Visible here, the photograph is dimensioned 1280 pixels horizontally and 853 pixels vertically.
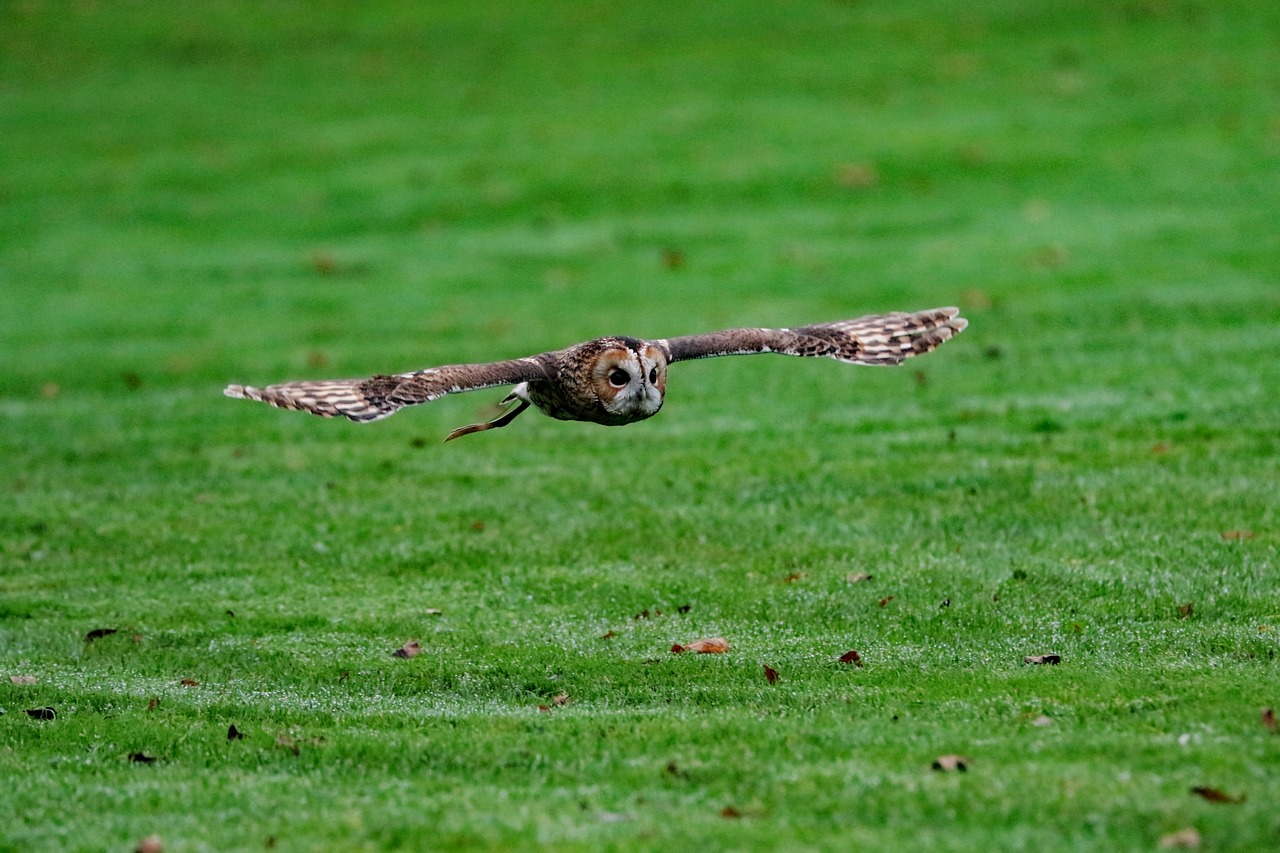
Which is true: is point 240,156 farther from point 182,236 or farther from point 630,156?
point 630,156

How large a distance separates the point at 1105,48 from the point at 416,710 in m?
28.5

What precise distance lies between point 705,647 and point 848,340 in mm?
2641

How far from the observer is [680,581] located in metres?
11.4

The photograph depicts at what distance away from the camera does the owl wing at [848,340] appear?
34.9 ft

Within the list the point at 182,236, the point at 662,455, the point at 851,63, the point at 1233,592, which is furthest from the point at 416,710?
the point at 851,63

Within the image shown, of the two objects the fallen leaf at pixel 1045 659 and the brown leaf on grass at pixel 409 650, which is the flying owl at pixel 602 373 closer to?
the brown leaf on grass at pixel 409 650

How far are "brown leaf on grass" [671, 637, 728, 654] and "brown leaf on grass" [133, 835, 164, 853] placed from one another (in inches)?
149

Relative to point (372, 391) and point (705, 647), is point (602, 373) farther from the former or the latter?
point (705, 647)

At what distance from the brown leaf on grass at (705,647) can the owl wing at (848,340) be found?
179cm

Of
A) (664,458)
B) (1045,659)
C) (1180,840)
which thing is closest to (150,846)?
(1180,840)

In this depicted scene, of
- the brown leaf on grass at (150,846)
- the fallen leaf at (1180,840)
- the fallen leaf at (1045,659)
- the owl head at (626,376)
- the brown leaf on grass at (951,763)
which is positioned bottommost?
the fallen leaf at (1045,659)

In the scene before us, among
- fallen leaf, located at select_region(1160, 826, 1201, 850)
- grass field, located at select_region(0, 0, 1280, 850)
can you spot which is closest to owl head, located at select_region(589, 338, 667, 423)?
grass field, located at select_region(0, 0, 1280, 850)

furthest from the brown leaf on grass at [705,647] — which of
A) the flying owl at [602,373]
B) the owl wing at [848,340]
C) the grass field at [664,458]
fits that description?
the owl wing at [848,340]

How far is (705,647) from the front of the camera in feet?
32.4
